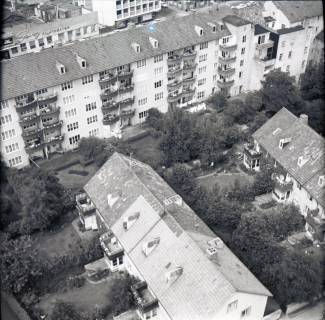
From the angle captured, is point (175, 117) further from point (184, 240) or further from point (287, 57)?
point (287, 57)

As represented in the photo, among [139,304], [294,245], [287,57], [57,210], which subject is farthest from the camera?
[287,57]

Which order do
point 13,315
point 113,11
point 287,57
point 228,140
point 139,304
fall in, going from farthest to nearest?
1. point 113,11
2. point 287,57
3. point 228,140
4. point 13,315
5. point 139,304

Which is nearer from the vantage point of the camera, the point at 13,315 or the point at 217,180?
the point at 13,315

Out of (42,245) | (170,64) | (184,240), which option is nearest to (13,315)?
(42,245)

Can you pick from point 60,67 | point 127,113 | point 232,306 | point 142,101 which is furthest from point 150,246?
point 142,101

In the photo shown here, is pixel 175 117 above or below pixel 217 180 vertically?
above

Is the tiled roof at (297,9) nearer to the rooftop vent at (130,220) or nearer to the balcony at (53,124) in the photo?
the balcony at (53,124)

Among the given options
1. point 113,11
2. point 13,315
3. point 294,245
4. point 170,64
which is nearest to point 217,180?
point 294,245

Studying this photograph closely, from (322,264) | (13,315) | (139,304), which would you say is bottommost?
(13,315)

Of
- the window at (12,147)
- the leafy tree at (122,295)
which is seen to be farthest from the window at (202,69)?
the leafy tree at (122,295)
